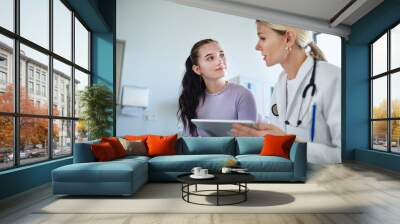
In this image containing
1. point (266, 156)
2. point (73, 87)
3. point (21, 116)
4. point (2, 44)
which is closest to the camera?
point (2, 44)

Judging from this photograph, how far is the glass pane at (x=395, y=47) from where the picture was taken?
300 inches

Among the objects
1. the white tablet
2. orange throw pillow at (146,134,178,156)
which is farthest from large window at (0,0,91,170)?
the white tablet

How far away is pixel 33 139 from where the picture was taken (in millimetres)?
5426

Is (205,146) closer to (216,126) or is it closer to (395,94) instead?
(216,126)

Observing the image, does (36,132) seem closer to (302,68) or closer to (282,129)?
(282,129)

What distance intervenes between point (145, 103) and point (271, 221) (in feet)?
17.1

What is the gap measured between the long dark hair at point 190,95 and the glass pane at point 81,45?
216cm

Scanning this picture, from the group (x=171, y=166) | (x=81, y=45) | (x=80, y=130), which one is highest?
(x=81, y=45)

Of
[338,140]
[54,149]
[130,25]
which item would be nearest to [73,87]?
[54,149]

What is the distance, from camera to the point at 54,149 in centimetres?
619

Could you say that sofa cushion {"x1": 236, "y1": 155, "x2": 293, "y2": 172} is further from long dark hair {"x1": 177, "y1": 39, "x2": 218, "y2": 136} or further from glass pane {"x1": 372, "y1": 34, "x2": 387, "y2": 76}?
glass pane {"x1": 372, "y1": 34, "x2": 387, "y2": 76}

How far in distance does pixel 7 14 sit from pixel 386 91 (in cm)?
734

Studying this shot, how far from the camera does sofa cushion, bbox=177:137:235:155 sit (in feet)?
21.3

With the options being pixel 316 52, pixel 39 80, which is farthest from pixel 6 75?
pixel 316 52
